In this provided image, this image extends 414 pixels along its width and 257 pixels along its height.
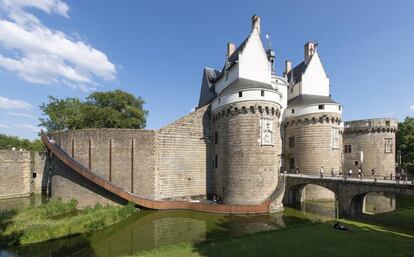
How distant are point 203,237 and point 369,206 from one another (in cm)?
2085

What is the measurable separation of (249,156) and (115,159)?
13.1m

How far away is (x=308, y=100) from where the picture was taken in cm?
2744

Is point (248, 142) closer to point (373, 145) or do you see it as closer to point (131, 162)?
point (131, 162)

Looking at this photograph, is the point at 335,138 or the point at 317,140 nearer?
the point at 317,140

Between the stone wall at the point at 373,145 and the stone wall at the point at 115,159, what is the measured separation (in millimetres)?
26501

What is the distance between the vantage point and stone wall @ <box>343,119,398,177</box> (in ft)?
98.4

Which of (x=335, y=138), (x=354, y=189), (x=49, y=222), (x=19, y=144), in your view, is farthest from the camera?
(x=19, y=144)

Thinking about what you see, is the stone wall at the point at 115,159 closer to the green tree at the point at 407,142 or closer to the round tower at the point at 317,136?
the round tower at the point at 317,136

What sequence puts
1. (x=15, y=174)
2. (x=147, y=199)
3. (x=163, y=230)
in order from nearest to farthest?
1. (x=163, y=230)
2. (x=147, y=199)
3. (x=15, y=174)

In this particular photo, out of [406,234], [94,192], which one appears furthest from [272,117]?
[94,192]

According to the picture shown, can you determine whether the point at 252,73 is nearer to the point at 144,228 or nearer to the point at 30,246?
the point at 144,228

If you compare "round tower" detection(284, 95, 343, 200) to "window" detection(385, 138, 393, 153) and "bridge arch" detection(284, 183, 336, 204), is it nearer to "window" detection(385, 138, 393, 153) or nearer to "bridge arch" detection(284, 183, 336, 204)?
"bridge arch" detection(284, 183, 336, 204)

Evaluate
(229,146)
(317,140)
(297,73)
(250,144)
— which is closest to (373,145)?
(317,140)

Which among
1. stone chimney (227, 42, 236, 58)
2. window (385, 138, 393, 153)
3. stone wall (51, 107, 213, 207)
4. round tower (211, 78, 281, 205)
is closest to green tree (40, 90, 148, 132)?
stone wall (51, 107, 213, 207)
